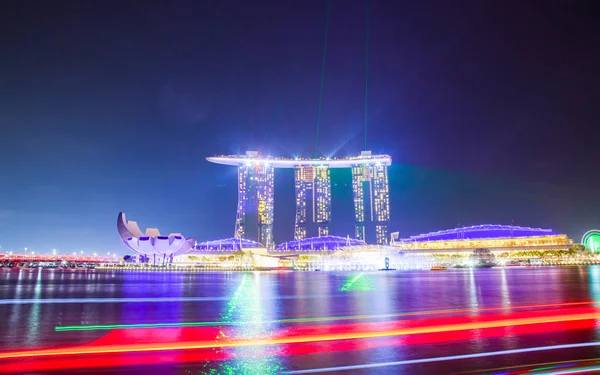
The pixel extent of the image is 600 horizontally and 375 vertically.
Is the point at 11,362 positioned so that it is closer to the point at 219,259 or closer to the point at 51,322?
the point at 51,322

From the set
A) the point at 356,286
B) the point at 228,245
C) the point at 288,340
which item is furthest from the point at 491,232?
the point at 288,340

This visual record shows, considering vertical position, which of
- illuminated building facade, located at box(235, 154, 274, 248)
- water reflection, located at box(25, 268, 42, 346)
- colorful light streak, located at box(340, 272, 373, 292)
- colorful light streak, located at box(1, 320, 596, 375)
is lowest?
colorful light streak, located at box(340, 272, 373, 292)

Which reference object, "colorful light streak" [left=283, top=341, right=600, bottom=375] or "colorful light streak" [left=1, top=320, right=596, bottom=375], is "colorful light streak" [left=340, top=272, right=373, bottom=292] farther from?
"colorful light streak" [left=283, top=341, right=600, bottom=375]

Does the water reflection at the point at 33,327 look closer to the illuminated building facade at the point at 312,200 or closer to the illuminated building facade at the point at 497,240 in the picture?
the illuminated building facade at the point at 497,240

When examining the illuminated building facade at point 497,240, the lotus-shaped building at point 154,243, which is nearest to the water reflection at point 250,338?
Result: the lotus-shaped building at point 154,243

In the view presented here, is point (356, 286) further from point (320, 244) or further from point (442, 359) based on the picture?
point (320, 244)

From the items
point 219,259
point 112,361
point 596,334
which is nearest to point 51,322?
point 112,361

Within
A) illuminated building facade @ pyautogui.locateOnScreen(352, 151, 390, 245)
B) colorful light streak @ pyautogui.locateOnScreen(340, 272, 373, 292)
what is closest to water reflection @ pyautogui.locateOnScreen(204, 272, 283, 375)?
colorful light streak @ pyautogui.locateOnScreen(340, 272, 373, 292)
